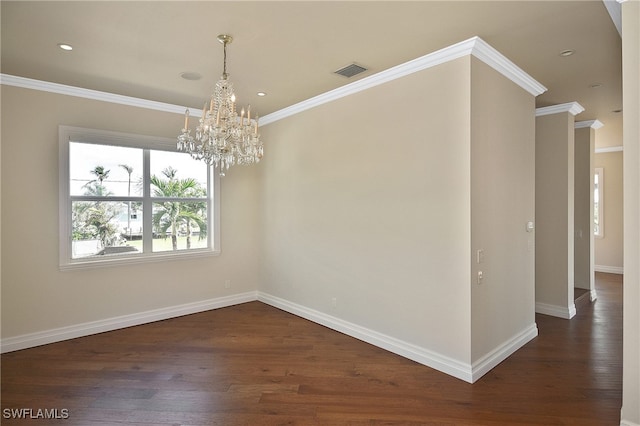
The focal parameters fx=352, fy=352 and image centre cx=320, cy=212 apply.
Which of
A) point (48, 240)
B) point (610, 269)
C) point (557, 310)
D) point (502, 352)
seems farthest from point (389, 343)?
point (610, 269)

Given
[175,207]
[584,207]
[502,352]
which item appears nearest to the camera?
[502,352]

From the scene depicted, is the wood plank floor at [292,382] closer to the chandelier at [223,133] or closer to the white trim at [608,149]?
the chandelier at [223,133]

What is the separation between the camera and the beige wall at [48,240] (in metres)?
3.69

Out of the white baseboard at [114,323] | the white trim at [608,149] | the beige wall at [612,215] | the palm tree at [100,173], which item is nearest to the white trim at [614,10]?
the palm tree at [100,173]

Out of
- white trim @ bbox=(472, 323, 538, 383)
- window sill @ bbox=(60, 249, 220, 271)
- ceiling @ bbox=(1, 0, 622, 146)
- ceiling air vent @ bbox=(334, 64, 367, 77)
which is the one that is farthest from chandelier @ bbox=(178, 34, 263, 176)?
white trim @ bbox=(472, 323, 538, 383)

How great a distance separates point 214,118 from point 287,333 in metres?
2.59

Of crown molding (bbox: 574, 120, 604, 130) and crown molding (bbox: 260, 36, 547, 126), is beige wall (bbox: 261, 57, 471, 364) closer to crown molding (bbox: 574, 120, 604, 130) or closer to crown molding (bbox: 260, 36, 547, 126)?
crown molding (bbox: 260, 36, 547, 126)

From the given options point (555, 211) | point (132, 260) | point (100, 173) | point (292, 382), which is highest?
point (100, 173)

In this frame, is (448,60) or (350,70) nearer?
(448,60)

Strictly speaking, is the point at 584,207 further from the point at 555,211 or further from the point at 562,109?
the point at 562,109

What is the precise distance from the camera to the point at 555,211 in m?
4.77

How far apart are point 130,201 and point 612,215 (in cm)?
944

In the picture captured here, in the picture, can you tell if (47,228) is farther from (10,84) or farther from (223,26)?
(223,26)

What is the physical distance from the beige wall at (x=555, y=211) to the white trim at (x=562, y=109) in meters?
0.05
